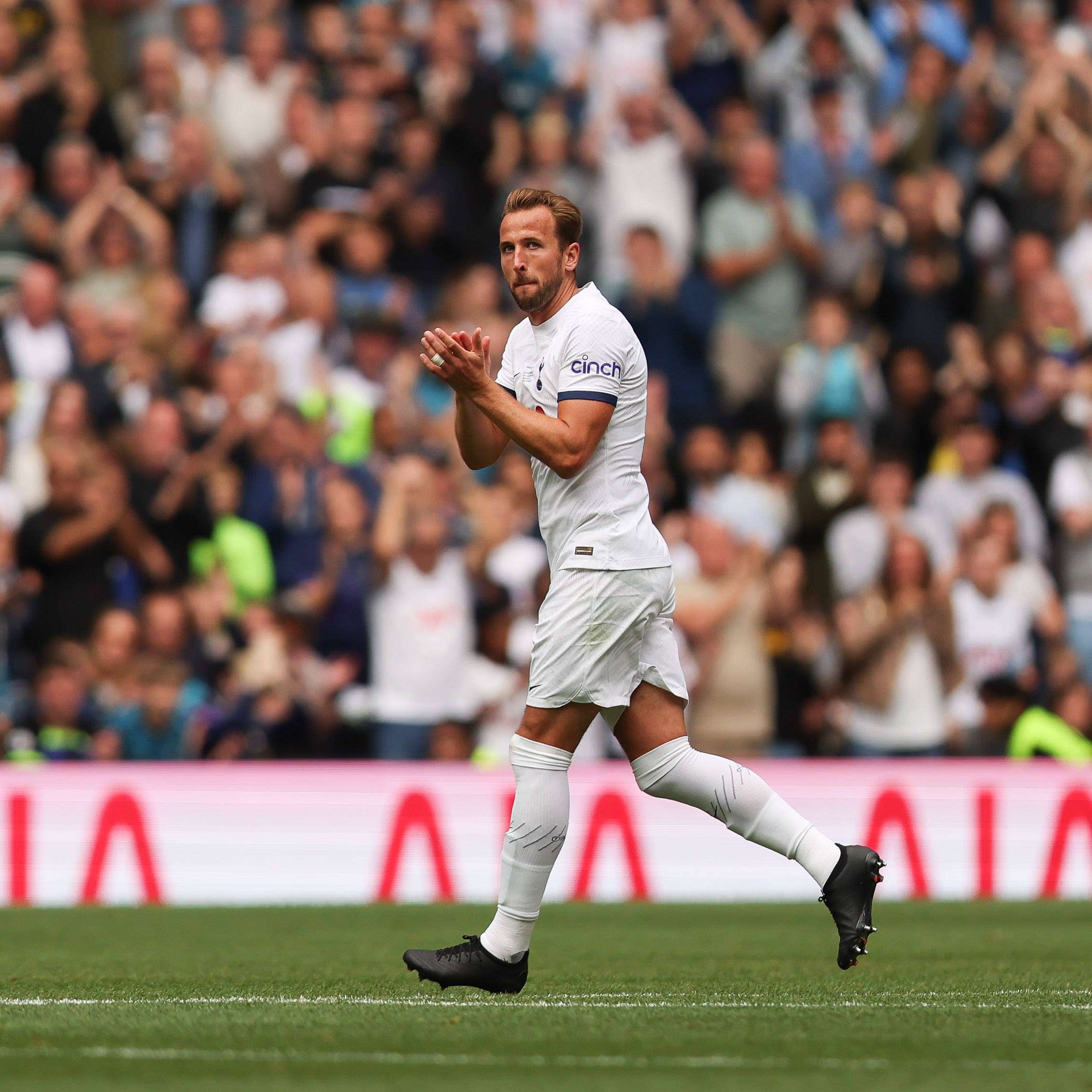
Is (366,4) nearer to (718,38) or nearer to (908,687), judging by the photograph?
(718,38)

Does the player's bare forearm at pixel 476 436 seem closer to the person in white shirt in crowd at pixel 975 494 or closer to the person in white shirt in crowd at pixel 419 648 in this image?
the person in white shirt in crowd at pixel 419 648

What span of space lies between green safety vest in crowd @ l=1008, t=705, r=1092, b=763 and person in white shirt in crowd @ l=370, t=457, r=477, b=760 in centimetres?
317

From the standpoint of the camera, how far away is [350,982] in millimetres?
6684

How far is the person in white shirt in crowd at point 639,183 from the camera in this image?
592 inches

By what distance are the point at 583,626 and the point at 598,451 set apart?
1.73ft

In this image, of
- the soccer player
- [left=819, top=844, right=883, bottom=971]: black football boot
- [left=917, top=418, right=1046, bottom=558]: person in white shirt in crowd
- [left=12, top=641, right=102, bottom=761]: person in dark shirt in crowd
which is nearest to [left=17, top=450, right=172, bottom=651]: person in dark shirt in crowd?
[left=12, top=641, right=102, bottom=761]: person in dark shirt in crowd

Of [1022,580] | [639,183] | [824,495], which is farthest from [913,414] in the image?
[639,183]

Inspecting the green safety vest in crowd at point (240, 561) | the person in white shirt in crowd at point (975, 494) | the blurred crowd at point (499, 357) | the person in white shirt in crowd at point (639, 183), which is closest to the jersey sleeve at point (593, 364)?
the blurred crowd at point (499, 357)

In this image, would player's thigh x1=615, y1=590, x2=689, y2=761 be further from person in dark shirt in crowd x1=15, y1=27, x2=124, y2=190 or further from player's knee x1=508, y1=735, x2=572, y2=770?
person in dark shirt in crowd x1=15, y1=27, x2=124, y2=190

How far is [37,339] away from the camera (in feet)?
44.1

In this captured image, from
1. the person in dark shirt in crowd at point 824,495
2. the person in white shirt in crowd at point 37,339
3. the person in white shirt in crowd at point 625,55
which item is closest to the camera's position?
the person in dark shirt in crowd at point 824,495

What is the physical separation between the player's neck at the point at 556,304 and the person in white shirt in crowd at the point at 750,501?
6.82 m

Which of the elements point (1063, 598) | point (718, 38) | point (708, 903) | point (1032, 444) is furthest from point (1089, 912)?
point (718, 38)

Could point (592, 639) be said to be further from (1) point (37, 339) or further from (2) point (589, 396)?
(1) point (37, 339)
